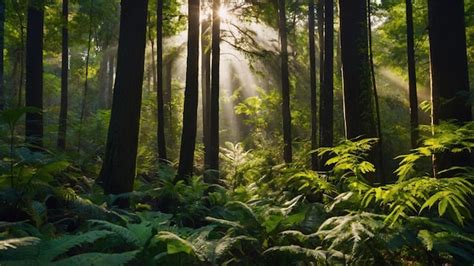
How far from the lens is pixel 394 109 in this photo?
22.3 meters

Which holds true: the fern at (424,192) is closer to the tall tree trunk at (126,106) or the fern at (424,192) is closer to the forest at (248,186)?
the forest at (248,186)

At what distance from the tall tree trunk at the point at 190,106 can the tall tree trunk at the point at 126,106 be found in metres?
3.35

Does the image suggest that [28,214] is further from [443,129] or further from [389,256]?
[443,129]

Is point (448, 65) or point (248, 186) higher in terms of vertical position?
point (448, 65)

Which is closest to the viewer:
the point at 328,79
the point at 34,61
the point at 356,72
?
the point at 356,72

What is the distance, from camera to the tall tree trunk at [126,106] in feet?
26.7

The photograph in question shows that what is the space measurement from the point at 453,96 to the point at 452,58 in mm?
564

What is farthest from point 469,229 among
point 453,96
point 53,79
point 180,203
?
point 53,79

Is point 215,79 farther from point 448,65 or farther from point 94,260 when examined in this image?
point 94,260

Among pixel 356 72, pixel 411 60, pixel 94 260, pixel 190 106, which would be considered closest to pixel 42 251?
pixel 94 260

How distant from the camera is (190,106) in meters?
11.8

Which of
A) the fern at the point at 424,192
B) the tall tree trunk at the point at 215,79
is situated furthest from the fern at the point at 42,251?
the tall tree trunk at the point at 215,79

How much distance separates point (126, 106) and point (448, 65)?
18.2ft

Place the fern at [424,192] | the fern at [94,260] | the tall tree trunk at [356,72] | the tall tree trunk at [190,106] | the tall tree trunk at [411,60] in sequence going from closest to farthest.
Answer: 1. the fern at [94,260]
2. the fern at [424,192]
3. the tall tree trunk at [356,72]
4. the tall tree trunk at [190,106]
5. the tall tree trunk at [411,60]
